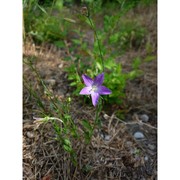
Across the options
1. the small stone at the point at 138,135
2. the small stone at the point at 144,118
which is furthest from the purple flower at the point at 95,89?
the small stone at the point at 144,118

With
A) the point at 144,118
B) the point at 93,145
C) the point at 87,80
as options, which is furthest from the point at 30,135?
the point at 144,118

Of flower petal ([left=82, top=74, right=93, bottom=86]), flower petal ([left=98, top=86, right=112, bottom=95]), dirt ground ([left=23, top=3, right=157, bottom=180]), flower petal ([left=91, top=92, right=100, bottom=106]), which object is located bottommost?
dirt ground ([left=23, top=3, right=157, bottom=180])

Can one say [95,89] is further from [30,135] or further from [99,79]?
[30,135]

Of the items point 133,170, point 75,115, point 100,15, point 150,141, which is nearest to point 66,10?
point 100,15

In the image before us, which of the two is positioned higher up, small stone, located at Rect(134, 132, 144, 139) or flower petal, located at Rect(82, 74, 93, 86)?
→ flower petal, located at Rect(82, 74, 93, 86)

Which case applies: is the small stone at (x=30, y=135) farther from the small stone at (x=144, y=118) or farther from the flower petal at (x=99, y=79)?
the small stone at (x=144, y=118)

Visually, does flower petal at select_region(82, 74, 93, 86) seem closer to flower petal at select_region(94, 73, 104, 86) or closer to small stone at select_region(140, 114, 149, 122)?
flower petal at select_region(94, 73, 104, 86)

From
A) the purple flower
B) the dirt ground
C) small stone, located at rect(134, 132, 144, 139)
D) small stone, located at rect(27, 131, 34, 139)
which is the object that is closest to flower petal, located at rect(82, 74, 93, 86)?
the purple flower

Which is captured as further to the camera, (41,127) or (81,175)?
(41,127)

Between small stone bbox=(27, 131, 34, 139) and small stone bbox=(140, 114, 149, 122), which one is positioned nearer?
small stone bbox=(27, 131, 34, 139)
